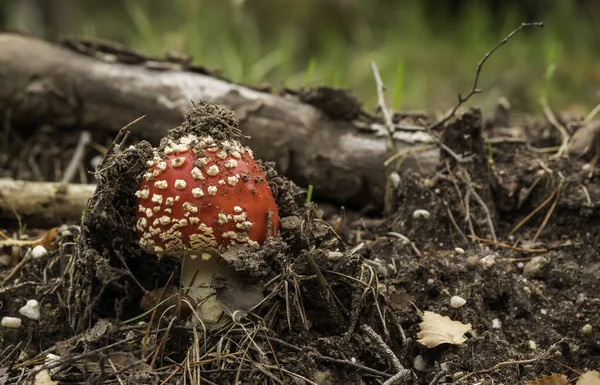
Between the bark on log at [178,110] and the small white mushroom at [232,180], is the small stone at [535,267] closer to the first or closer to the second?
the bark on log at [178,110]

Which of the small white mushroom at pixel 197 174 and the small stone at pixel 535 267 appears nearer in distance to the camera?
the small white mushroom at pixel 197 174

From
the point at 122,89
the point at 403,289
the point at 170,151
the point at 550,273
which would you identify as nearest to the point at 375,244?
the point at 403,289

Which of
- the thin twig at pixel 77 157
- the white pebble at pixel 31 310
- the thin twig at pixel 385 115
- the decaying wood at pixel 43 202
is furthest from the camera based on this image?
the thin twig at pixel 77 157

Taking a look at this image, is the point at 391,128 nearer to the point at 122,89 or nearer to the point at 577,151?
the point at 577,151

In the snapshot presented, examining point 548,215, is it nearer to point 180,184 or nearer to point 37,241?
point 180,184

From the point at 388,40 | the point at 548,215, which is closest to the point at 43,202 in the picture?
the point at 548,215

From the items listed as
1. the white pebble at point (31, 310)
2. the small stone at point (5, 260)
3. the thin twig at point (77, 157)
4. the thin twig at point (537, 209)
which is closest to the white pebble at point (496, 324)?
the thin twig at point (537, 209)
